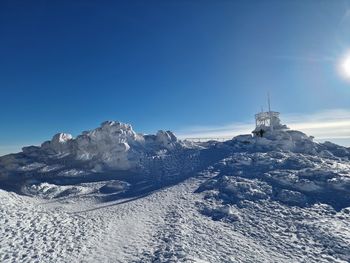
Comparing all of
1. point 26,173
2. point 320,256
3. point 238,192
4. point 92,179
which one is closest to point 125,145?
point 92,179

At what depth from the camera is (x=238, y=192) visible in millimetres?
29391

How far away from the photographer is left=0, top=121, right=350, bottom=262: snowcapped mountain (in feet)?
55.2

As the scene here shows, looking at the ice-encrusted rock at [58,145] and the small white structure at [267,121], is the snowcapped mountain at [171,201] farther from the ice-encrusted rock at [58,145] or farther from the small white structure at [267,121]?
the small white structure at [267,121]

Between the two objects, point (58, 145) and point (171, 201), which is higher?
point (58, 145)

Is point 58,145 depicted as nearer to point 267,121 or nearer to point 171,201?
point 171,201

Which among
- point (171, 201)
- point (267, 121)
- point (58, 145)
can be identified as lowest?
point (171, 201)

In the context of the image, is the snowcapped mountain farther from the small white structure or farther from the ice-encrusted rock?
the small white structure

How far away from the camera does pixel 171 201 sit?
28453 mm

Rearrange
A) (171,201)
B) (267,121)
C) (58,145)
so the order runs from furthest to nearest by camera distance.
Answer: (267,121) → (58,145) → (171,201)

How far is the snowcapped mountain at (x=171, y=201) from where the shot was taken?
16.8 meters

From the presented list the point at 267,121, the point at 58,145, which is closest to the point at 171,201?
the point at 58,145

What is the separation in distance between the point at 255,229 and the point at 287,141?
37710 millimetres

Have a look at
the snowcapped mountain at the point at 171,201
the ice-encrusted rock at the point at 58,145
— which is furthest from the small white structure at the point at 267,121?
the ice-encrusted rock at the point at 58,145

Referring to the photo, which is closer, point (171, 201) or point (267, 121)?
point (171, 201)
